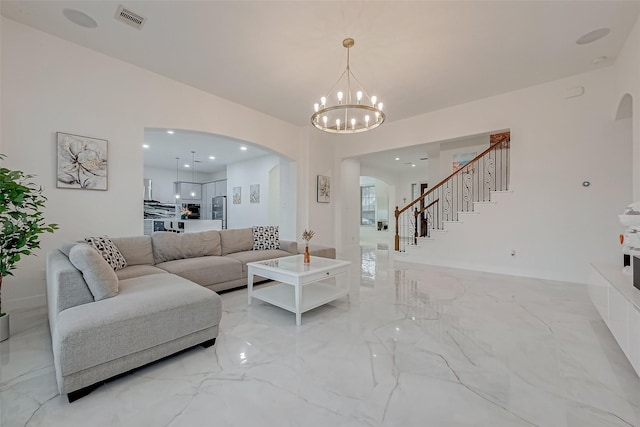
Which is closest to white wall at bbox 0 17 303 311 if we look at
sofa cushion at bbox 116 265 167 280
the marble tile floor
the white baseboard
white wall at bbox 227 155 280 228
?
the white baseboard

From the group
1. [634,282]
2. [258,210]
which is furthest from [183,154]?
[634,282]

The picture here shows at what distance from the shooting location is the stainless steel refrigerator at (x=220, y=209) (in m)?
10.1

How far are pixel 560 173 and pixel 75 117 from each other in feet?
23.1

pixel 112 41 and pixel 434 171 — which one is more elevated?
pixel 112 41

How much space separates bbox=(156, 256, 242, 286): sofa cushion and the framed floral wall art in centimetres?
143

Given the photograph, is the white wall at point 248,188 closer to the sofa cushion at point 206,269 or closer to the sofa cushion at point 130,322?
the sofa cushion at point 206,269

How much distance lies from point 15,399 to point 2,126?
2.98 metres

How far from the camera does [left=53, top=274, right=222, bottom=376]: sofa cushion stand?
152cm

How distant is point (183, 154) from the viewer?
8.09 metres

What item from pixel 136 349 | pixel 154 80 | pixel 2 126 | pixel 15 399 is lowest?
pixel 15 399

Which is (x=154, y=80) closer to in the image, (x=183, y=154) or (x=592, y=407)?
(x=183, y=154)

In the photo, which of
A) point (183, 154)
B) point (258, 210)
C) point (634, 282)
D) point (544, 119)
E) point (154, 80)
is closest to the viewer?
point (634, 282)

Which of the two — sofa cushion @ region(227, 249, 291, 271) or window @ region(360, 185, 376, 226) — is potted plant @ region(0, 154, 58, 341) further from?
window @ region(360, 185, 376, 226)

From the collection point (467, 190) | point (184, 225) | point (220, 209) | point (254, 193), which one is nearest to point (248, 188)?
point (254, 193)
